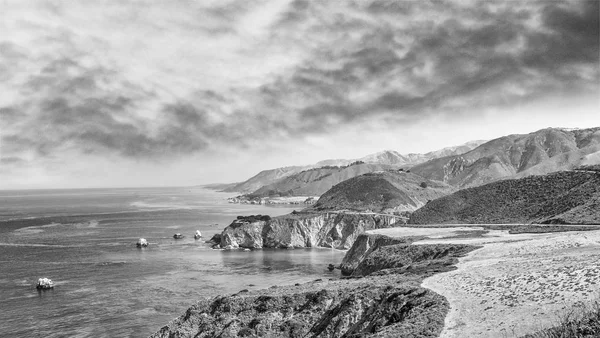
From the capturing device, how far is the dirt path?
24.0 metres

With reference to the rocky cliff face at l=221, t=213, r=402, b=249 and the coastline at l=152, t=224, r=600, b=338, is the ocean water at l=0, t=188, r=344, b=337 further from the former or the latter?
the coastline at l=152, t=224, r=600, b=338

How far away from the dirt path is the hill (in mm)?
50476

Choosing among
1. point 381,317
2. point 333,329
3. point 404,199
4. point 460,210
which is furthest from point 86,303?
point 404,199

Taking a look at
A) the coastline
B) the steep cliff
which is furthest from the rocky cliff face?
the coastline

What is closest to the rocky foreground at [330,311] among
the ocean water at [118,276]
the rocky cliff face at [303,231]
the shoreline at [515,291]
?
the shoreline at [515,291]

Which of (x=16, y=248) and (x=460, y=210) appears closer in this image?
(x=460, y=210)

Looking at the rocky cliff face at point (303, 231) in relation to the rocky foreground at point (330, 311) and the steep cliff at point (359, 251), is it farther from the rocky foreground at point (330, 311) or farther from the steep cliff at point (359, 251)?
the rocky foreground at point (330, 311)

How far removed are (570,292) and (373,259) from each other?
42.5m

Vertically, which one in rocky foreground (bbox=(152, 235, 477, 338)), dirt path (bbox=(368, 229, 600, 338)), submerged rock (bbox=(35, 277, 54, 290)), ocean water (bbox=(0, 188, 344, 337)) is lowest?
ocean water (bbox=(0, 188, 344, 337))

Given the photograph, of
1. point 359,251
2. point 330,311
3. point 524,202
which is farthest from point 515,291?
point 524,202

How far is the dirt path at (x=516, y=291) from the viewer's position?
78.8 ft

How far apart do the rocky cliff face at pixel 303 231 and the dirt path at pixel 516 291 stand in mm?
94910

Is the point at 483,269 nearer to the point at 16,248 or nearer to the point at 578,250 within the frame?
the point at 578,250

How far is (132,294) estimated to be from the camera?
235ft
